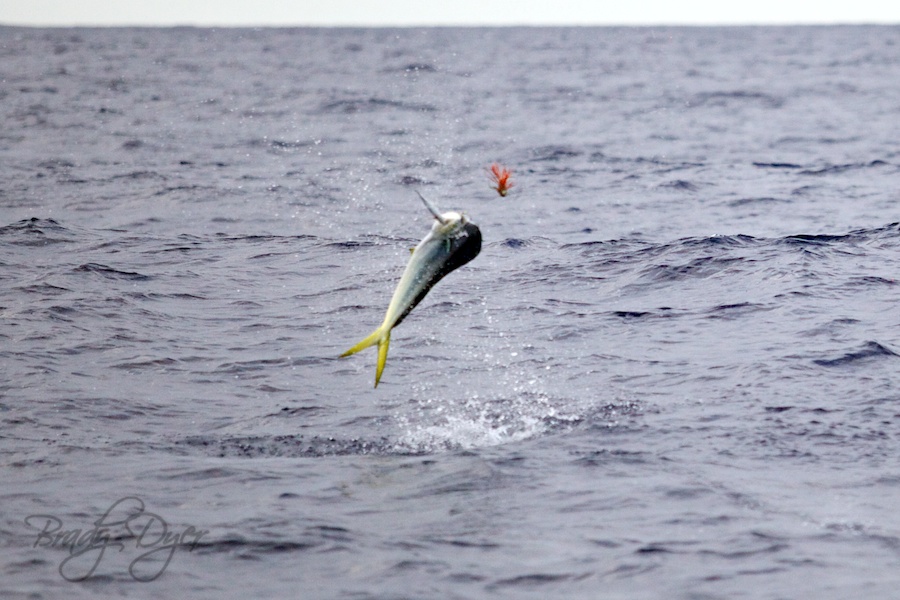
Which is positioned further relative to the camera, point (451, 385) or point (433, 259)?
point (451, 385)

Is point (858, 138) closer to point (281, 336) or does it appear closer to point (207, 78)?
point (281, 336)

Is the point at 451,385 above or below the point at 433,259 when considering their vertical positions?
below

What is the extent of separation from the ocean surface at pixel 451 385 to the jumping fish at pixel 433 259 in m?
1.53

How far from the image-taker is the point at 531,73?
73875mm

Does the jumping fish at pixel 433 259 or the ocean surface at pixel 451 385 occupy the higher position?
the jumping fish at pixel 433 259

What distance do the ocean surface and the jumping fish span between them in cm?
153

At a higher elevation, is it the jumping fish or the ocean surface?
the jumping fish

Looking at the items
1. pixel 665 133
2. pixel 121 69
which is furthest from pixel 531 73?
pixel 665 133

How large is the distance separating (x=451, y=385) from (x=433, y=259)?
12.8ft

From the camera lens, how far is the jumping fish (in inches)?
292

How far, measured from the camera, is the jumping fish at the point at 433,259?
24.3ft

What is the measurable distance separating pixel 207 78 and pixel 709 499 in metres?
59.8

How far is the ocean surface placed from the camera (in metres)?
7.51

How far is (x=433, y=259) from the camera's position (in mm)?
7457
